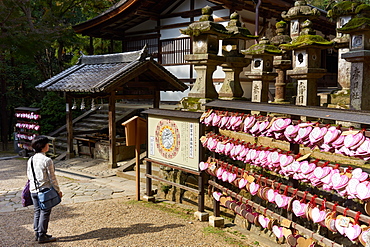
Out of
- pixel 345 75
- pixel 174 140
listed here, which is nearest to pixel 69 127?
pixel 174 140

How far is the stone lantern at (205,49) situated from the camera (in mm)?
7391

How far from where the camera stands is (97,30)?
19297mm

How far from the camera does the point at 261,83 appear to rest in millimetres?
9383

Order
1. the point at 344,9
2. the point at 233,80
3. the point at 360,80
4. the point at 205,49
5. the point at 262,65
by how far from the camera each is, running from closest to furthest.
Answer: the point at 360,80
the point at 344,9
the point at 205,49
the point at 233,80
the point at 262,65

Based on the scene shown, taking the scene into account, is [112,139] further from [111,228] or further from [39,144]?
[39,144]

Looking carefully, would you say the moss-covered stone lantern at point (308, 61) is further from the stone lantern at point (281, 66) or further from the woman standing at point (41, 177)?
the woman standing at point (41, 177)

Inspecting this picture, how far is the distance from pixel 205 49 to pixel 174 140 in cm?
215

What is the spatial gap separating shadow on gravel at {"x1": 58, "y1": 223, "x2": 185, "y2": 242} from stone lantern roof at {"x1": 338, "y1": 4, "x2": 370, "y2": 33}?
5.00 meters

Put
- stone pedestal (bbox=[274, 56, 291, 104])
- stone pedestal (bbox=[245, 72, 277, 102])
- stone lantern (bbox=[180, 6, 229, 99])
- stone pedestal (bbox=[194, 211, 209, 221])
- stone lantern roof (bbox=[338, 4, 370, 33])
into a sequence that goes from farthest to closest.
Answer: stone pedestal (bbox=[274, 56, 291, 104])
stone pedestal (bbox=[245, 72, 277, 102])
stone lantern (bbox=[180, 6, 229, 99])
stone pedestal (bbox=[194, 211, 209, 221])
stone lantern roof (bbox=[338, 4, 370, 33])

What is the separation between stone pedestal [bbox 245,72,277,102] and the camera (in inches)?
364

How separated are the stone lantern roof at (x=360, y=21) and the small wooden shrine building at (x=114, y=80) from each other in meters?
6.96

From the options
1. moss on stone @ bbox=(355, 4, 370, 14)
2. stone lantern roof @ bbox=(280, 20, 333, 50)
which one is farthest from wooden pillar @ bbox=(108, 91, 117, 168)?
moss on stone @ bbox=(355, 4, 370, 14)

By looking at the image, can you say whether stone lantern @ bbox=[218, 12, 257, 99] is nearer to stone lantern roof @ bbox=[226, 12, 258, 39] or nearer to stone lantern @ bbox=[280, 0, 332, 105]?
stone lantern roof @ bbox=[226, 12, 258, 39]

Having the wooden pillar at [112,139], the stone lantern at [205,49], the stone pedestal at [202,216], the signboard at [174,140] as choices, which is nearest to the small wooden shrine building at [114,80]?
the wooden pillar at [112,139]
